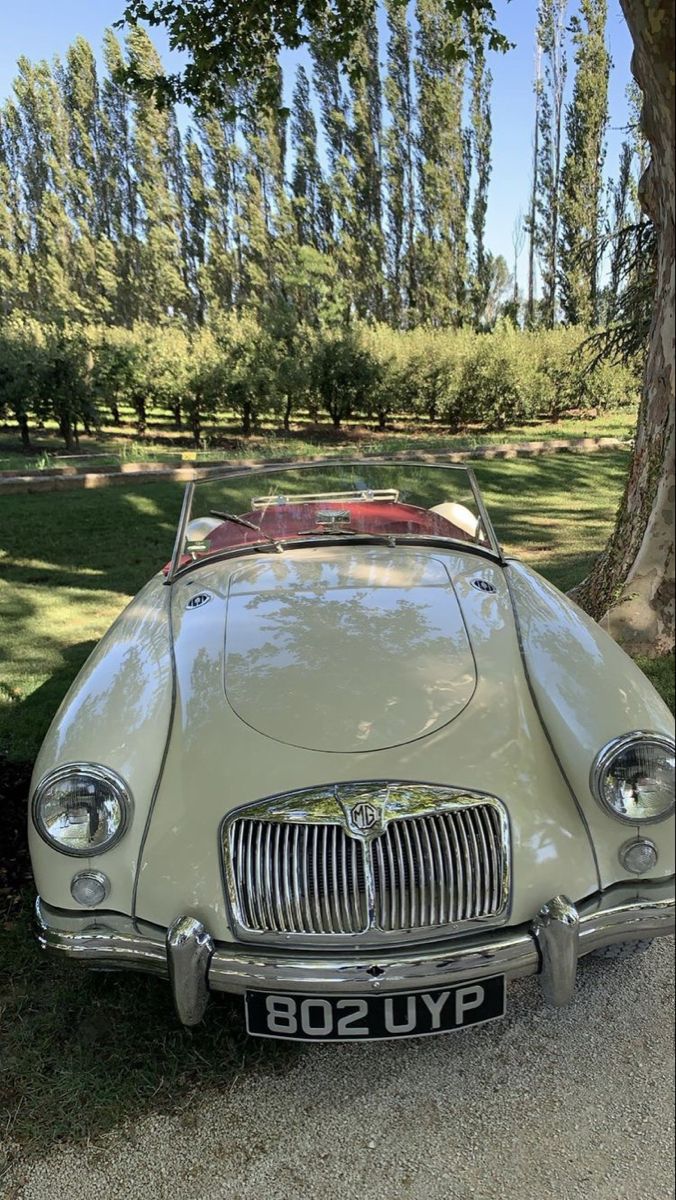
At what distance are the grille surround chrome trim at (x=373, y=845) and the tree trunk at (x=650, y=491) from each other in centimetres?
204

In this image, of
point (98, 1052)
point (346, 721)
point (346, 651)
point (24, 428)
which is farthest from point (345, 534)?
point (24, 428)

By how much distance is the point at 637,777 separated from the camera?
193 cm

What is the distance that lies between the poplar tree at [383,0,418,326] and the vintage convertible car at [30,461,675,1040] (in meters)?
10.9


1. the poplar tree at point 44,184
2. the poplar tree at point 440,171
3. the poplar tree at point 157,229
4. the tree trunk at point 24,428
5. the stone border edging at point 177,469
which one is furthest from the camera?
the poplar tree at point 157,229

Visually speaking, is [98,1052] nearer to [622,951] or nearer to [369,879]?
[369,879]

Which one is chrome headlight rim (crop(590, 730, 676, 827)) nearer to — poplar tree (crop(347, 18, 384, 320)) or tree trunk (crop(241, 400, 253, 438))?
tree trunk (crop(241, 400, 253, 438))

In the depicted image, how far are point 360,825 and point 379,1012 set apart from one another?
16.9 inches

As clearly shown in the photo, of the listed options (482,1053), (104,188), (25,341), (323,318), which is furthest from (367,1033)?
(104,188)

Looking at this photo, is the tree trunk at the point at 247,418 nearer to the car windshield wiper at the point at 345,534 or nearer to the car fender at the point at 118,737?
the car windshield wiper at the point at 345,534

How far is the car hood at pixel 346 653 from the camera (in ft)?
6.65

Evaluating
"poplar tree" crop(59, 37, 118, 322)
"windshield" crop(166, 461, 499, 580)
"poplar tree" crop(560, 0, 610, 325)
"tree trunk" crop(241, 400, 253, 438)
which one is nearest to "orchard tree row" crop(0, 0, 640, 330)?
"poplar tree" crop(59, 37, 118, 322)

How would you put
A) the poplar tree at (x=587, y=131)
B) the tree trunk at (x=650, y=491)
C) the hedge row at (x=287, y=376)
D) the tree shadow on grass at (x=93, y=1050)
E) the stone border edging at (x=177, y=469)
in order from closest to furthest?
the tree shadow on grass at (x=93, y=1050) → the tree trunk at (x=650, y=491) → the poplar tree at (x=587, y=131) → the stone border edging at (x=177, y=469) → the hedge row at (x=287, y=376)

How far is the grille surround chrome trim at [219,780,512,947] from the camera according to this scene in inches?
71.4

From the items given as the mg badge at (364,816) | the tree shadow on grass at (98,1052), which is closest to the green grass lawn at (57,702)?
the tree shadow on grass at (98,1052)
